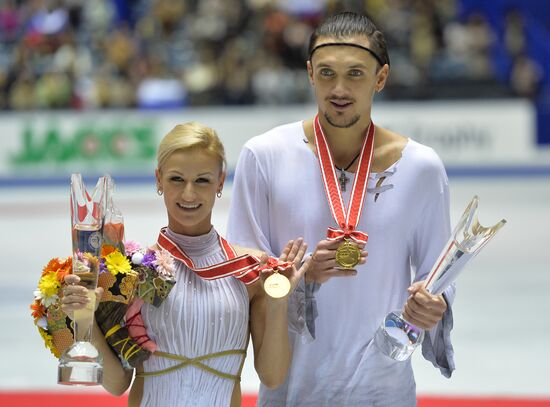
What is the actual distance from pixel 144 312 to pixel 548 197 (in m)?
12.5

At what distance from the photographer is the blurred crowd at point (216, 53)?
17.1 m

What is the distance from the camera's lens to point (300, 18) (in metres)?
19.2

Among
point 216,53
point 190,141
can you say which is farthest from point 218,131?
point 190,141

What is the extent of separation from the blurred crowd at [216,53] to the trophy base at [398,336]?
45.3 ft

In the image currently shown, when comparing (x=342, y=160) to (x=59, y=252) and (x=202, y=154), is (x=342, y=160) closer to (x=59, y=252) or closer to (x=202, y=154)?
(x=202, y=154)

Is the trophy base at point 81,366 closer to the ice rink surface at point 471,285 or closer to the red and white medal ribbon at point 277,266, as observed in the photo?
the red and white medal ribbon at point 277,266

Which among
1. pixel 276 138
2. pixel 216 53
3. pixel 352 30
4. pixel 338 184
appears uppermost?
pixel 216 53

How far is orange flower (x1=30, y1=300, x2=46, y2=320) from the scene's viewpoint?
2568 millimetres

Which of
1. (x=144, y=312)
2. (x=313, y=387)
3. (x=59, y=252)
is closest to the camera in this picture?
(x=144, y=312)

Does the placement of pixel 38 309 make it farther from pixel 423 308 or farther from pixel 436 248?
pixel 436 248

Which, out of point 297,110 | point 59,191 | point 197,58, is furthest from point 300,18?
point 59,191

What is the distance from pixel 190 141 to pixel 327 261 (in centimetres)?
45

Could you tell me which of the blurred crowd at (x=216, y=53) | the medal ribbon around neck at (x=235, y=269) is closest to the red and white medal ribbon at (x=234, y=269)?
the medal ribbon around neck at (x=235, y=269)

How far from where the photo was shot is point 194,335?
8.80ft
